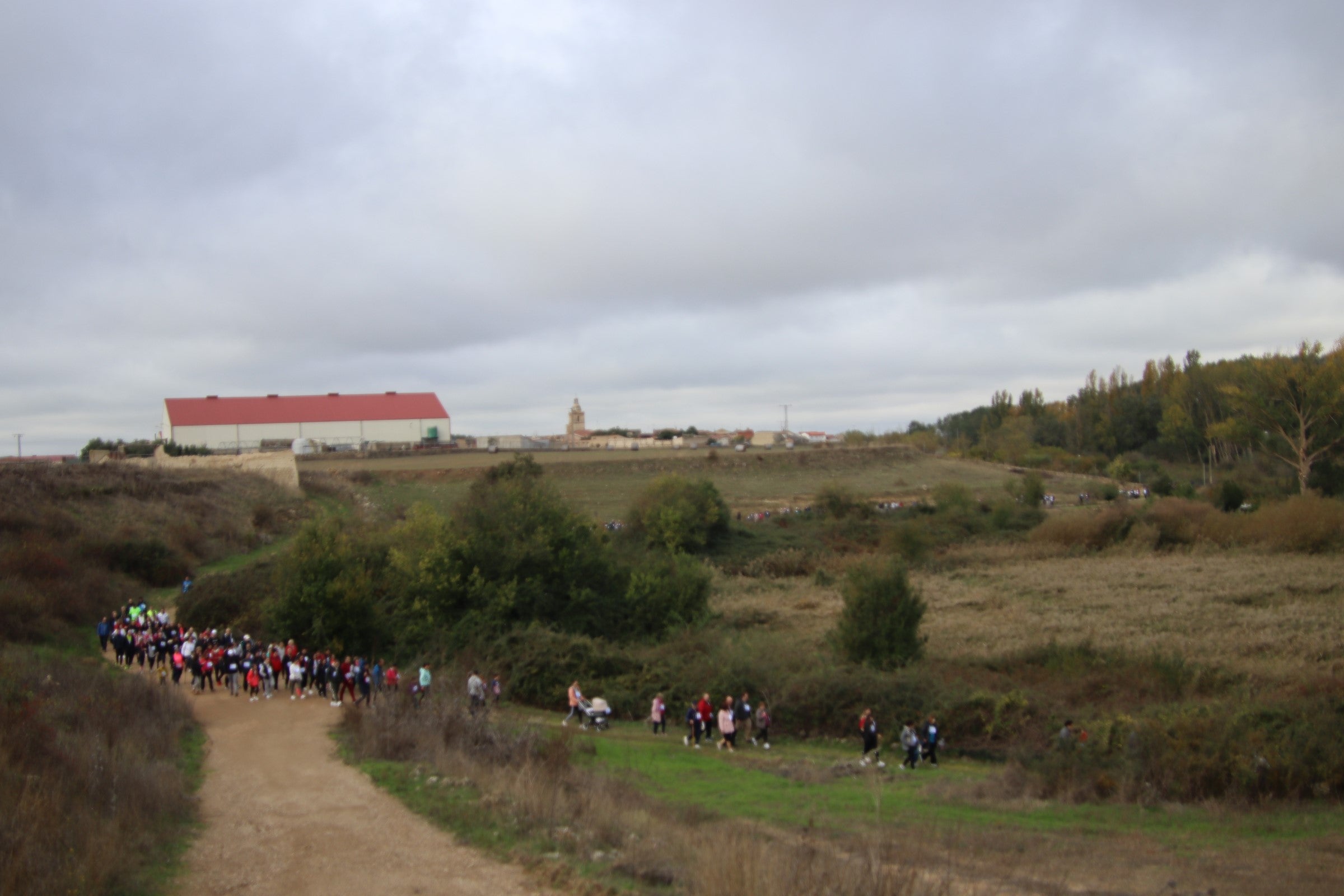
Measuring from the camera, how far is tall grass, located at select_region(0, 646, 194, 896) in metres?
8.29

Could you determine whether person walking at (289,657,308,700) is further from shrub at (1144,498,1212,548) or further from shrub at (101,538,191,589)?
shrub at (1144,498,1212,548)

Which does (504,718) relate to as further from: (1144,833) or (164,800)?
(1144,833)

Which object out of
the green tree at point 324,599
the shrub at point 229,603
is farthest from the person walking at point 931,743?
the shrub at point 229,603

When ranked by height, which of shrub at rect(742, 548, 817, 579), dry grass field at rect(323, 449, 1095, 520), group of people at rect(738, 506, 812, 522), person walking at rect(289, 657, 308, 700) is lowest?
shrub at rect(742, 548, 817, 579)

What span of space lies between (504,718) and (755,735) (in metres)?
5.69

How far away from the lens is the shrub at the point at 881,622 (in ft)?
84.4

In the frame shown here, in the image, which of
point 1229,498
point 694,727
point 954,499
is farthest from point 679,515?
point 1229,498

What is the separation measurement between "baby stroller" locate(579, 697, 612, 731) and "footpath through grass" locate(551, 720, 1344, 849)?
85.1 inches

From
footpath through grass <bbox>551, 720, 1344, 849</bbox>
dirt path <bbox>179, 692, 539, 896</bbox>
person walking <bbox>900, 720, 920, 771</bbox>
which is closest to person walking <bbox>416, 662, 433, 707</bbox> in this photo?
dirt path <bbox>179, 692, 539, 896</bbox>

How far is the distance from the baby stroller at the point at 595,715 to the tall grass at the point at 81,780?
27.2 ft

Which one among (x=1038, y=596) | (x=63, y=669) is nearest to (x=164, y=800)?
(x=63, y=669)

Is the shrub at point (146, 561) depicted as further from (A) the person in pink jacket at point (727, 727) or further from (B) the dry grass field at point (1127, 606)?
(A) the person in pink jacket at point (727, 727)

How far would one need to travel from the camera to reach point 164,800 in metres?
11.6

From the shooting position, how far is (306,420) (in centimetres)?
10431
